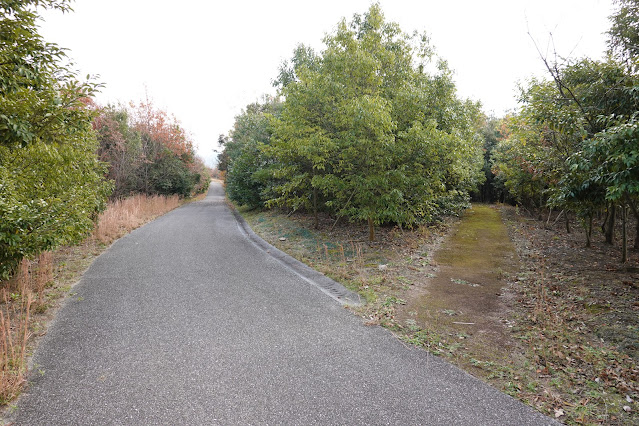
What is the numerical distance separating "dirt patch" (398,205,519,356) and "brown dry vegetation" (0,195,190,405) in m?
4.14

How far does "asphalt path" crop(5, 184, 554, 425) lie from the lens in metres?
2.54

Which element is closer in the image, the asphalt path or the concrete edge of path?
the asphalt path

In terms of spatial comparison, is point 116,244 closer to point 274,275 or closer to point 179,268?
point 179,268

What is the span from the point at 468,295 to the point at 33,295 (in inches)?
262

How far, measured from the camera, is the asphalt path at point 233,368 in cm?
254

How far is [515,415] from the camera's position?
2.59 meters

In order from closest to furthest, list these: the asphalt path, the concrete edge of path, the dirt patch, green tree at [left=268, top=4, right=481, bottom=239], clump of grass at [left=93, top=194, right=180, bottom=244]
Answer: the asphalt path, the dirt patch, the concrete edge of path, green tree at [left=268, top=4, right=481, bottom=239], clump of grass at [left=93, top=194, right=180, bottom=244]

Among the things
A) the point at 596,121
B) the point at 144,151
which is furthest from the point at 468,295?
the point at 144,151

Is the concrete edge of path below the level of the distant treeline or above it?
below

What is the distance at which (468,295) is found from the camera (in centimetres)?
544

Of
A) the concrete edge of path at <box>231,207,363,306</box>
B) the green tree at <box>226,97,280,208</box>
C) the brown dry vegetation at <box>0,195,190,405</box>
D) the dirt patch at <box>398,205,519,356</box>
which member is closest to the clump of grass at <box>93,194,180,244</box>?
the brown dry vegetation at <box>0,195,190,405</box>

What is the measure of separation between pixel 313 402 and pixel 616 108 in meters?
6.01

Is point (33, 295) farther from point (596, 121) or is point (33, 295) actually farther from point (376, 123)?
point (596, 121)

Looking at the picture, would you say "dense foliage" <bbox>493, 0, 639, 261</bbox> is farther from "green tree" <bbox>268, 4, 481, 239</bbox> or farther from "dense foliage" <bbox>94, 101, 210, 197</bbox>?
"dense foliage" <bbox>94, 101, 210, 197</bbox>
